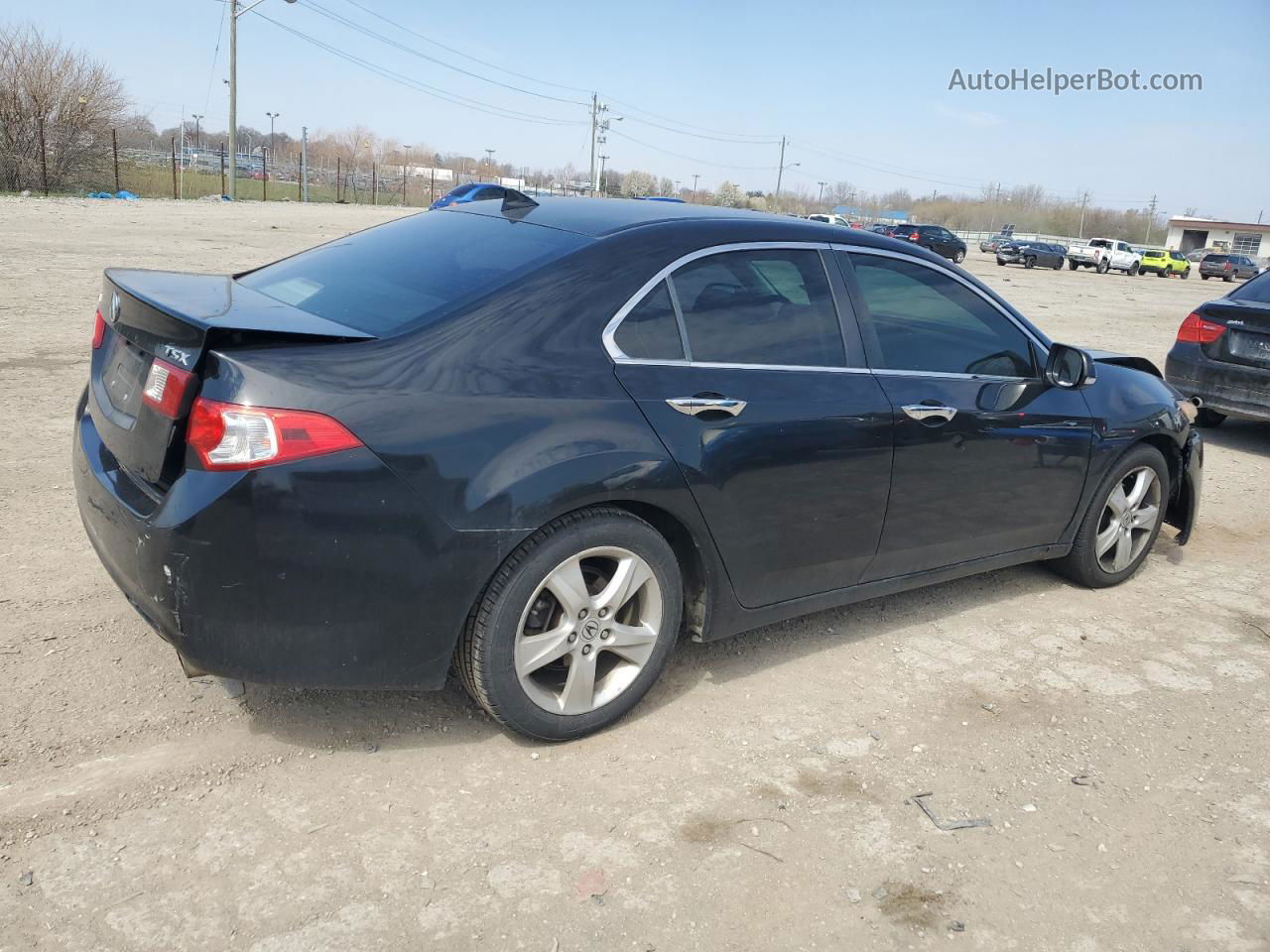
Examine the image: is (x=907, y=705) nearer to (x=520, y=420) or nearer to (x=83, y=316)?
(x=520, y=420)

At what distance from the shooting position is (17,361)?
7.65 m

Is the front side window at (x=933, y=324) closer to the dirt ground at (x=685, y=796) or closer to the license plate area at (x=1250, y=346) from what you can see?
the dirt ground at (x=685, y=796)

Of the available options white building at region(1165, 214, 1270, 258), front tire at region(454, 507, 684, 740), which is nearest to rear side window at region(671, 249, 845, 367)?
front tire at region(454, 507, 684, 740)

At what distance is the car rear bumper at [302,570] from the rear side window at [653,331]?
780mm

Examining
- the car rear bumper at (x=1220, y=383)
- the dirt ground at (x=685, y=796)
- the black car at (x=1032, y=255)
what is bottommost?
the dirt ground at (x=685, y=796)

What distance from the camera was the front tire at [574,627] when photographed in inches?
116

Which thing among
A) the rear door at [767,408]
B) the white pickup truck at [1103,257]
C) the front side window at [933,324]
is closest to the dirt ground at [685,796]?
the rear door at [767,408]

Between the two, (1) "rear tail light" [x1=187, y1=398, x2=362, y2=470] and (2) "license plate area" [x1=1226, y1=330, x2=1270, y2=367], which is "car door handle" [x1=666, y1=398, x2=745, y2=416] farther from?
(2) "license plate area" [x1=1226, y1=330, x2=1270, y2=367]

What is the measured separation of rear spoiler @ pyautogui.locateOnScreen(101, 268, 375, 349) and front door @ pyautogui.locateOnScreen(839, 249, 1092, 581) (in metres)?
1.99

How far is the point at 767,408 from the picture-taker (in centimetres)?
342

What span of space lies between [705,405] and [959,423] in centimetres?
125

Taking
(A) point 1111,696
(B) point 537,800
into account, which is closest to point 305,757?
(B) point 537,800

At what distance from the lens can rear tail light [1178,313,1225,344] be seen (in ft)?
27.4

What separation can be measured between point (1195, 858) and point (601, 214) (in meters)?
2.76
